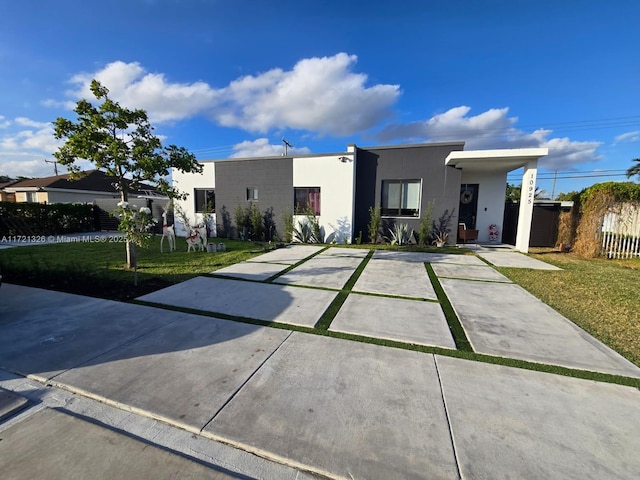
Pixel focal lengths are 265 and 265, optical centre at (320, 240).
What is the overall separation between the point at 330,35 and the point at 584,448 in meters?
9.98

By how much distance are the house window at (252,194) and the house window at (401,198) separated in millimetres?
5452

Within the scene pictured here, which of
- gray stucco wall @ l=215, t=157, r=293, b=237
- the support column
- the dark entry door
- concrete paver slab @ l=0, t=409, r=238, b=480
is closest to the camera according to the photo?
concrete paver slab @ l=0, t=409, r=238, b=480

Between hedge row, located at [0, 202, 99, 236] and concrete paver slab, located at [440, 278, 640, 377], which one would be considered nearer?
concrete paver slab, located at [440, 278, 640, 377]

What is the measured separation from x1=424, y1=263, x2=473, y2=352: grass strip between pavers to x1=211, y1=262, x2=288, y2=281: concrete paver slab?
3.26 m

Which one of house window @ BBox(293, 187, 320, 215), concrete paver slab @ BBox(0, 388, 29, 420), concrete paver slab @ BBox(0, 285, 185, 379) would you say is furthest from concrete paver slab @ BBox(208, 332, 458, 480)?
house window @ BBox(293, 187, 320, 215)

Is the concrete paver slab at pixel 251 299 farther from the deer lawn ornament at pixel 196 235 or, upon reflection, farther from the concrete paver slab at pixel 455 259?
the concrete paver slab at pixel 455 259

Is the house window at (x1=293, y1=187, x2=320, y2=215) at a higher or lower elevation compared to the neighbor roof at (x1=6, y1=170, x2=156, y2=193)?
lower

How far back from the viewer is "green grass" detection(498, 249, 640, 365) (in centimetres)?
315

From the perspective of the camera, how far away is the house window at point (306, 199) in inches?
432

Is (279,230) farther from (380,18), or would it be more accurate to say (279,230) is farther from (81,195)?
(81,195)

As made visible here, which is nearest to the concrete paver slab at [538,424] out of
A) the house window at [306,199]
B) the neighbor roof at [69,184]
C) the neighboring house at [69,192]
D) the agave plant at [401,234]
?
the agave plant at [401,234]

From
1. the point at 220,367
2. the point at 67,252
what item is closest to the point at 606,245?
the point at 220,367

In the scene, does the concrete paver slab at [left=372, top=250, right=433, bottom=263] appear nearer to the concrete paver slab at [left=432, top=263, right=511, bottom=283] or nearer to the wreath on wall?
the concrete paver slab at [left=432, top=263, right=511, bottom=283]

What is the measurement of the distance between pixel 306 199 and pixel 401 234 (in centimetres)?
409
